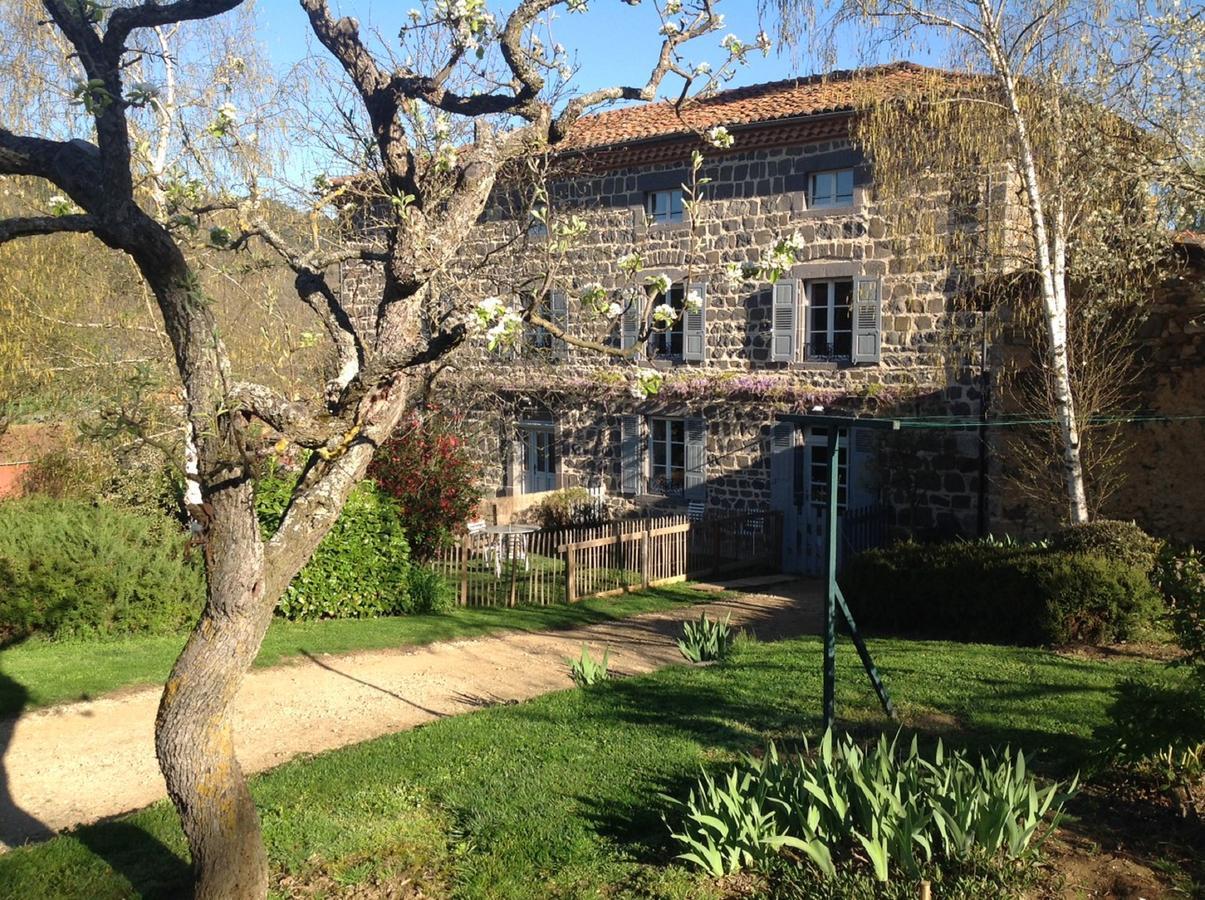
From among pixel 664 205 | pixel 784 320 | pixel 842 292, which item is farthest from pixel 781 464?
pixel 664 205

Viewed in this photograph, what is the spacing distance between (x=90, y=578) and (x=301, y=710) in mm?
3717

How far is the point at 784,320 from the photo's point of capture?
16.5 m

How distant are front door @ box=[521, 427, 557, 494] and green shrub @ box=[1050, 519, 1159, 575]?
11497 mm

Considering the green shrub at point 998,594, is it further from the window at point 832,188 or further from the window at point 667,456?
the window at point 667,456

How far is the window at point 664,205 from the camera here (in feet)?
59.1

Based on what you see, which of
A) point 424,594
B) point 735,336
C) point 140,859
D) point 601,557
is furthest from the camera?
point 735,336

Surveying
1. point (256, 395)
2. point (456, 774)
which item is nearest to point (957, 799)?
point (456, 774)

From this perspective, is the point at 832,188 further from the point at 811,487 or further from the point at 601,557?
the point at 601,557

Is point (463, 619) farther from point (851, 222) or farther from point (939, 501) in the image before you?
point (851, 222)

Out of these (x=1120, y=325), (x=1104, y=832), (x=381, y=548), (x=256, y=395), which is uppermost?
(x=1120, y=325)

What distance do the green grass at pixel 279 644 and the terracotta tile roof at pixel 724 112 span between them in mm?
6452

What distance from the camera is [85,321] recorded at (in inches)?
573

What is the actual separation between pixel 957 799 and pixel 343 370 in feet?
11.8

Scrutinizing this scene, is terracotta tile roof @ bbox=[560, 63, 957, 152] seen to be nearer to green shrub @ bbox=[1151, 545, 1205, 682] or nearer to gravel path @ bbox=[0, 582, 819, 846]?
gravel path @ bbox=[0, 582, 819, 846]
